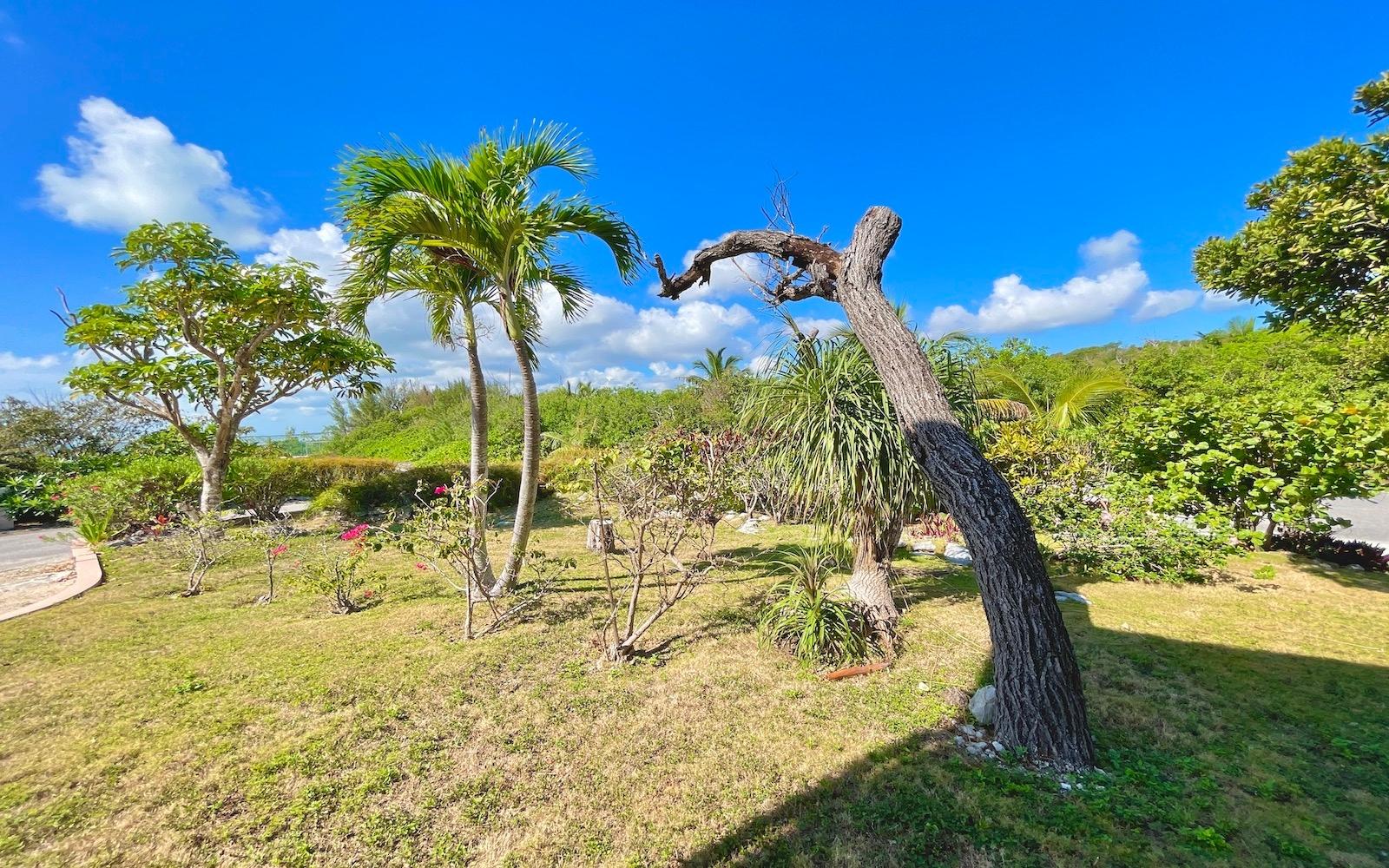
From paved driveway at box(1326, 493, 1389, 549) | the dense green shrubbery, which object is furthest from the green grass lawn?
paved driveway at box(1326, 493, 1389, 549)

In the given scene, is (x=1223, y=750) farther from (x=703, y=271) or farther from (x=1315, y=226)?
(x=1315, y=226)

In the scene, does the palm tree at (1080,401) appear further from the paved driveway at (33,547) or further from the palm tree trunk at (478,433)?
the paved driveway at (33,547)

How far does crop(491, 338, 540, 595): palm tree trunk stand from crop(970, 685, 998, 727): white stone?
3.71m

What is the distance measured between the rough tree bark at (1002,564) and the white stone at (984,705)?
14cm

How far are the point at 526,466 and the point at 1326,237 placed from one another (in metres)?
9.67

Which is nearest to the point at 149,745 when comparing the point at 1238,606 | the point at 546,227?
the point at 546,227

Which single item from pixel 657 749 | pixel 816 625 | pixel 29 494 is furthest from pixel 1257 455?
pixel 29 494

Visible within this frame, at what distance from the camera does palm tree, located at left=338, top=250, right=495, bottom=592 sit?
174 inches

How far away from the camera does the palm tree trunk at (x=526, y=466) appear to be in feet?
14.8

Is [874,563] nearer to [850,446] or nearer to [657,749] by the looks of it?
[850,446]

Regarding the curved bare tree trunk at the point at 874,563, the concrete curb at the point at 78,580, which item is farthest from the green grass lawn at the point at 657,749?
the concrete curb at the point at 78,580

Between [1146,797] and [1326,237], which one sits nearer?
[1146,797]

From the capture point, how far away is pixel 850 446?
3.83 meters

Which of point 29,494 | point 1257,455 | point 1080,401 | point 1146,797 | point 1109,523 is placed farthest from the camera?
point 1080,401
